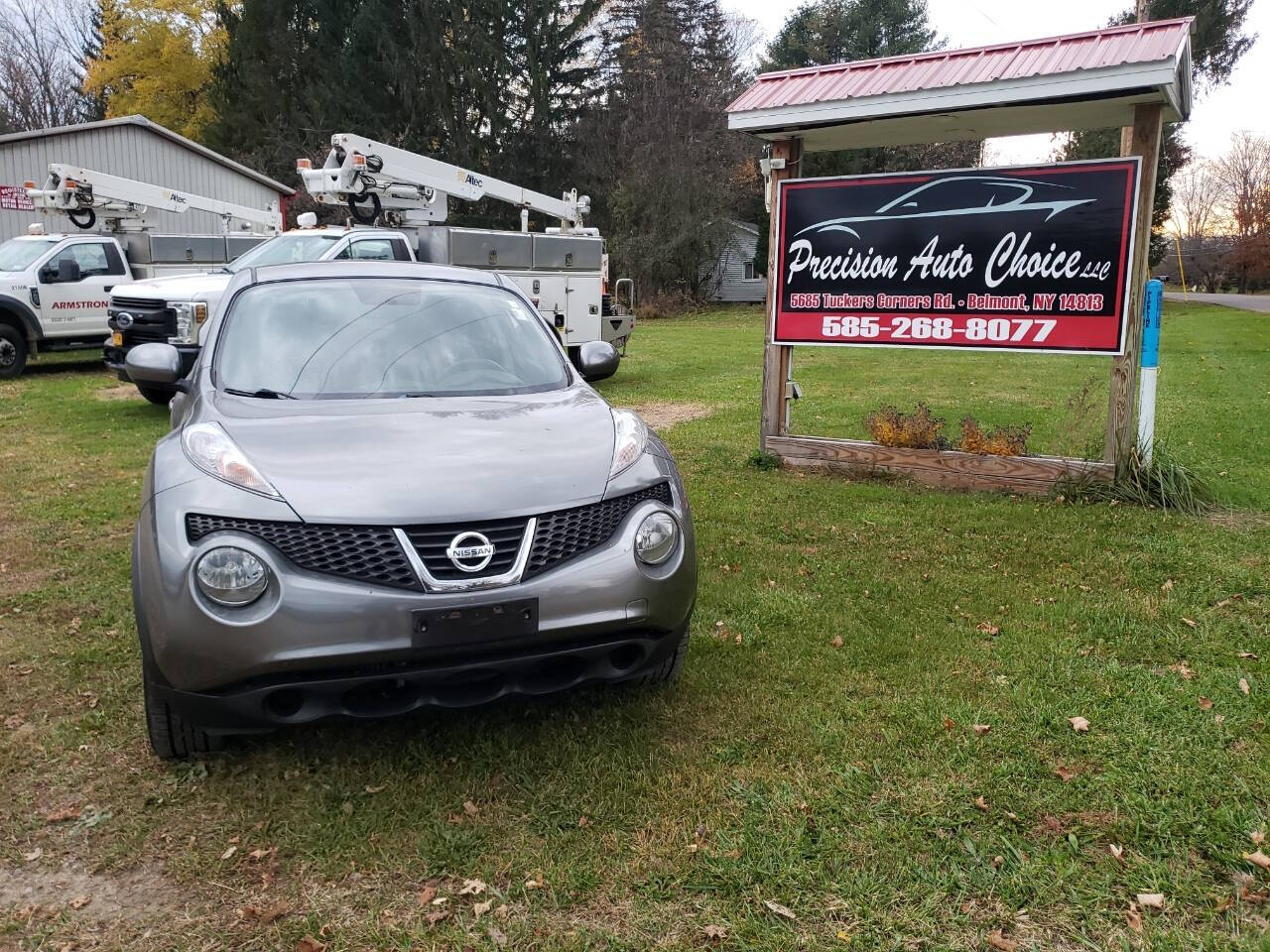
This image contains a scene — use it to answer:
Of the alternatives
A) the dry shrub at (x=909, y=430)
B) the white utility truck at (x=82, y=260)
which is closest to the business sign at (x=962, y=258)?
the dry shrub at (x=909, y=430)

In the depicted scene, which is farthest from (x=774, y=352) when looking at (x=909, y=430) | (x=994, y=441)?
(x=994, y=441)

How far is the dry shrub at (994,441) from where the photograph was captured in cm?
734

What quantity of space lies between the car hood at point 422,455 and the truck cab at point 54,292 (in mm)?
12663

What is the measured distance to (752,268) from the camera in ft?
139

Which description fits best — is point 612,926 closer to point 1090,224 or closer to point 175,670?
point 175,670

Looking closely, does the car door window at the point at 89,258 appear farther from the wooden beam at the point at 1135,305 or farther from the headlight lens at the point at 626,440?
the wooden beam at the point at 1135,305

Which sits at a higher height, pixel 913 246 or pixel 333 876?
pixel 913 246

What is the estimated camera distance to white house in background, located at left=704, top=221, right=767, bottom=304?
3962cm

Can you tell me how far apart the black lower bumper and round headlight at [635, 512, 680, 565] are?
27cm

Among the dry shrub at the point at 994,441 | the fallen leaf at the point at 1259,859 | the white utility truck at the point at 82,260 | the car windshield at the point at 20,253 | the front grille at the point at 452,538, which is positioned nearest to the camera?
the fallen leaf at the point at 1259,859

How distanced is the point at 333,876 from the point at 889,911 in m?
1.57

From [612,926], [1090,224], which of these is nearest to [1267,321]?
[1090,224]

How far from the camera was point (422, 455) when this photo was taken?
10.3 feet

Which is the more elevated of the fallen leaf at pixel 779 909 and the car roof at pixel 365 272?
the car roof at pixel 365 272
